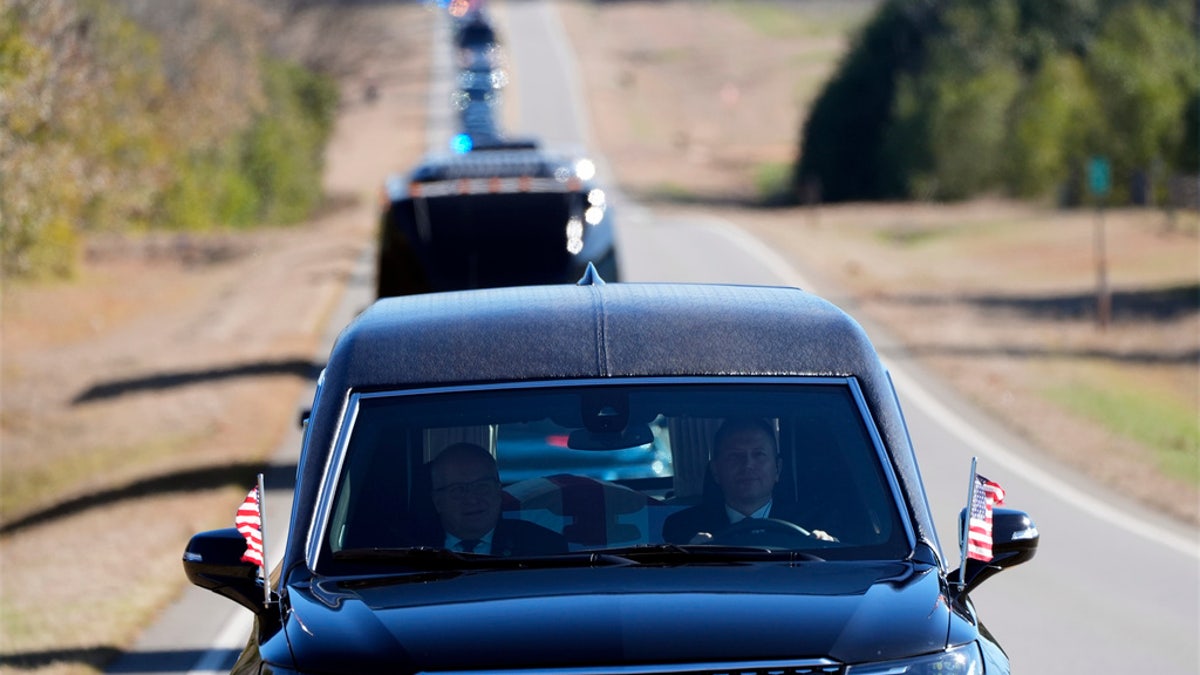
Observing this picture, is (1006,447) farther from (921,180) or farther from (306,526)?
(921,180)

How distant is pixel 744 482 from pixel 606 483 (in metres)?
0.40

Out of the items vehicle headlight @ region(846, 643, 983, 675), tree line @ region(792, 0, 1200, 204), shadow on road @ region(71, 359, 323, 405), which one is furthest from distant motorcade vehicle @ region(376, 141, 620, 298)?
tree line @ region(792, 0, 1200, 204)

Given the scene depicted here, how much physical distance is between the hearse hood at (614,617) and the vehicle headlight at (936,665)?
0.02 meters

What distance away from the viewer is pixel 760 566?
14.5 ft

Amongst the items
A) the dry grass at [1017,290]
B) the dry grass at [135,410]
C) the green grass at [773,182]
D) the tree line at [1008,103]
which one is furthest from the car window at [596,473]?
the green grass at [773,182]

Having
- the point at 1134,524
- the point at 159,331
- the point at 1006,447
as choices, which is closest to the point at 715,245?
the point at 159,331

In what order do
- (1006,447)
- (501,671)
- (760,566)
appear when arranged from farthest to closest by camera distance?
(1006,447)
(760,566)
(501,671)

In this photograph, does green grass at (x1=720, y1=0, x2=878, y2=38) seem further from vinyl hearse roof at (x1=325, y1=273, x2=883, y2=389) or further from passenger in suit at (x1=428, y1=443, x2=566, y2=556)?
passenger in suit at (x1=428, y1=443, x2=566, y2=556)

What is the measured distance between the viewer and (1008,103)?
63344 mm

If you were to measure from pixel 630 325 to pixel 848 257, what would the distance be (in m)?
33.5

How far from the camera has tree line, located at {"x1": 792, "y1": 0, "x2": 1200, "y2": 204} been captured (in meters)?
50.1

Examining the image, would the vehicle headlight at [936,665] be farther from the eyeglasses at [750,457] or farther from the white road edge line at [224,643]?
the white road edge line at [224,643]

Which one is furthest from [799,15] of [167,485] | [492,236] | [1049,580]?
[1049,580]

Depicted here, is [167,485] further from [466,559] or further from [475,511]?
[466,559]
